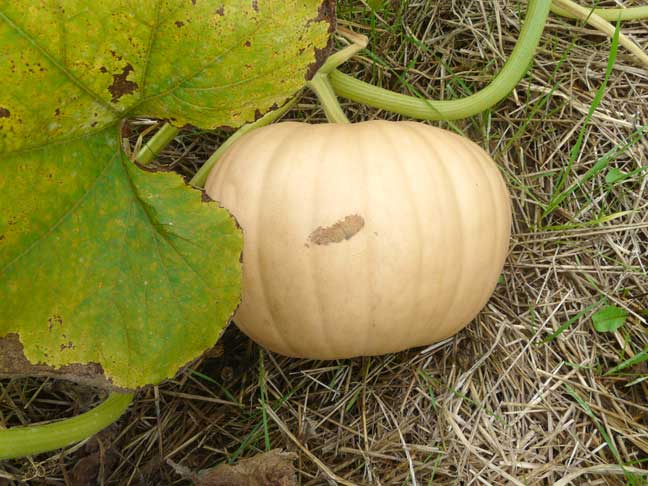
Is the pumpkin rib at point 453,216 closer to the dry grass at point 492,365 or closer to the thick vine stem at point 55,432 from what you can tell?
the dry grass at point 492,365

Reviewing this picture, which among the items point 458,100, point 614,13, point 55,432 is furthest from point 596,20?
point 55,432

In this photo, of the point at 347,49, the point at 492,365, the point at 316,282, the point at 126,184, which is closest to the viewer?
the point at 126,184

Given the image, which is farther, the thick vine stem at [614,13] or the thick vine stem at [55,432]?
the thick vine stem at [614,13]

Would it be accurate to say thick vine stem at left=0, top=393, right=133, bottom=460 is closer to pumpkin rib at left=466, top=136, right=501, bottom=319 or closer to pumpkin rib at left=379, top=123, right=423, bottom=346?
pumpkin rib at left=379, top=123, right=423, bottom=346

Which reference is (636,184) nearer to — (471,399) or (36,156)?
(471,399)

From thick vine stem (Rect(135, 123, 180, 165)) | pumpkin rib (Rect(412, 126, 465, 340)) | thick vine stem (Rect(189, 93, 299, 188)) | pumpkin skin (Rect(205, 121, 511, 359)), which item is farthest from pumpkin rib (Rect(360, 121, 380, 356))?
thick vine stem (Rect(135, 123, 180, 165))

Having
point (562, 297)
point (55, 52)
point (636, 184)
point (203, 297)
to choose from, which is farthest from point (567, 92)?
point (55, 52)

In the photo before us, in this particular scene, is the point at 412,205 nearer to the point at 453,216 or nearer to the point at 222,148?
the point at 453,216

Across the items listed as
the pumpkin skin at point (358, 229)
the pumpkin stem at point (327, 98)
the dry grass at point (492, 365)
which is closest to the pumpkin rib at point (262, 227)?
the pumpkin skin at point (358, 229)
